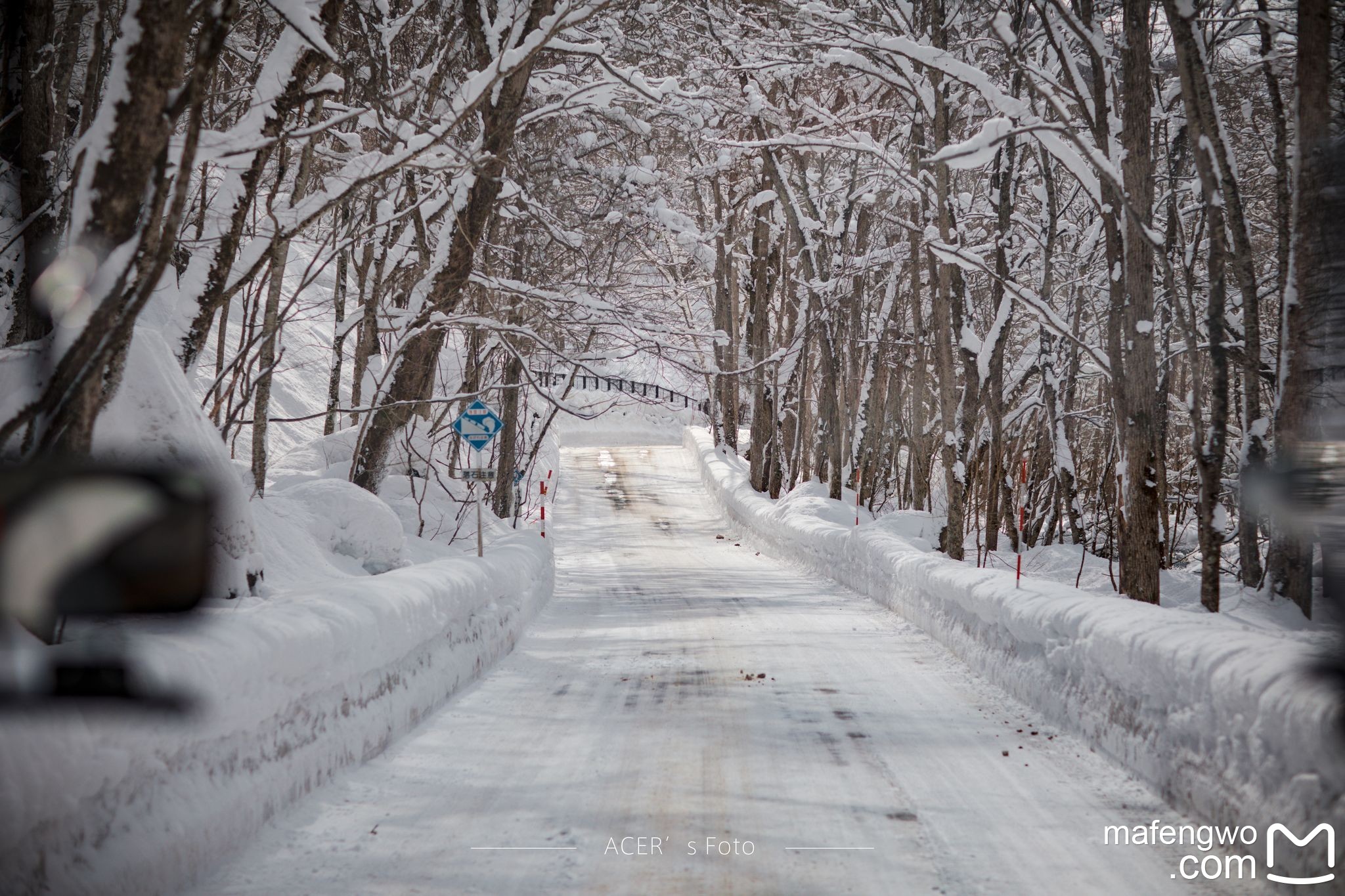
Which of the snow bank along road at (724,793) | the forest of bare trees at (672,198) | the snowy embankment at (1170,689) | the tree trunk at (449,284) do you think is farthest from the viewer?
the tree trunk at (449,284)

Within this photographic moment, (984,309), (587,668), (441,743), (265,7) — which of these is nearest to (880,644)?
(587,668)

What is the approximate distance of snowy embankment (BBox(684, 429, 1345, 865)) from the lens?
410 cm

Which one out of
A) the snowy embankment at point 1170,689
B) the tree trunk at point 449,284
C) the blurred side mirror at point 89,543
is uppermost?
the tree trunk at point 449,284

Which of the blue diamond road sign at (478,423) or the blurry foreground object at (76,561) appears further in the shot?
the blue diamond road sign at (478,423)

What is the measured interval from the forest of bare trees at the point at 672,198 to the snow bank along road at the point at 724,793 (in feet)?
6.66

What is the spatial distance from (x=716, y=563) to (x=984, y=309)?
13745 mm

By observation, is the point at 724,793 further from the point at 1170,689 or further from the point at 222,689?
the point at 222,689

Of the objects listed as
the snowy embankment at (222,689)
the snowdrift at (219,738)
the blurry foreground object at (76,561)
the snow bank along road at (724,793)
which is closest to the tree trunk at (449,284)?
the snowy embankment at (222,689)

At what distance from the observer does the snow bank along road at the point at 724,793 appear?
14.9ft

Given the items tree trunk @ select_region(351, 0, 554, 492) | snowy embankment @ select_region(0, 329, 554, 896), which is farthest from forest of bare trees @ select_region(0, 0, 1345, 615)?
snowy embankment @ select_region(0, 329, 554, 896)

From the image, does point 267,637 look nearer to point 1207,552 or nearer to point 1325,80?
point 1325,80

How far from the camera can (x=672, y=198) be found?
21.4 meters

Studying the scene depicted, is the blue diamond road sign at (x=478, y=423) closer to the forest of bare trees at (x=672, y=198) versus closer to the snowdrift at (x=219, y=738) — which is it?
the forest of bare trees at (x=672, y=198)

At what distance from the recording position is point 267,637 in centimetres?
502
